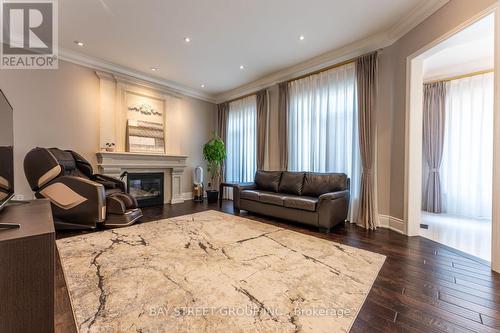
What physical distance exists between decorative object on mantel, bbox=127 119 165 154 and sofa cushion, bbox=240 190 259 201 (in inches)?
96.8

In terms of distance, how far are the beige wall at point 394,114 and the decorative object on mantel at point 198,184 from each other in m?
4.13

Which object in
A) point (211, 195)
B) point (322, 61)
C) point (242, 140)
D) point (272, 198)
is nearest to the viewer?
point (272, 198)

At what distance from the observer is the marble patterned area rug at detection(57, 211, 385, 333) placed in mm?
1295

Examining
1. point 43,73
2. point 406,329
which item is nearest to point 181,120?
point 43,73

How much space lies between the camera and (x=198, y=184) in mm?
5754

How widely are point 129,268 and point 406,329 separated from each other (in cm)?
212

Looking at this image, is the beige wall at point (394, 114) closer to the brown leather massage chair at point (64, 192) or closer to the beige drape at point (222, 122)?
the beige drape at point (222, 122)

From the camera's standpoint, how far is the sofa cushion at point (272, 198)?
3.58 metres

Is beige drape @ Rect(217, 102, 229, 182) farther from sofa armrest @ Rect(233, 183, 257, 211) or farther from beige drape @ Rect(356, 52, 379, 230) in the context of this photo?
beige drape @ Rect(356, 52, 379, 230)

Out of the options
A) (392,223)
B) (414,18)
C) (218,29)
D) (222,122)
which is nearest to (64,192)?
(218,29)

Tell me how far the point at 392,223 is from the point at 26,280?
Answer: 398cm

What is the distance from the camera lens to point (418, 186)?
3061 mm

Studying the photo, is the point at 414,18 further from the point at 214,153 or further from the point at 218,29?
the point at 214,153

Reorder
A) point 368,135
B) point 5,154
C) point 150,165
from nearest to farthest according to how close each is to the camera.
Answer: point 5,154 < point 368,135 < point 150,165
